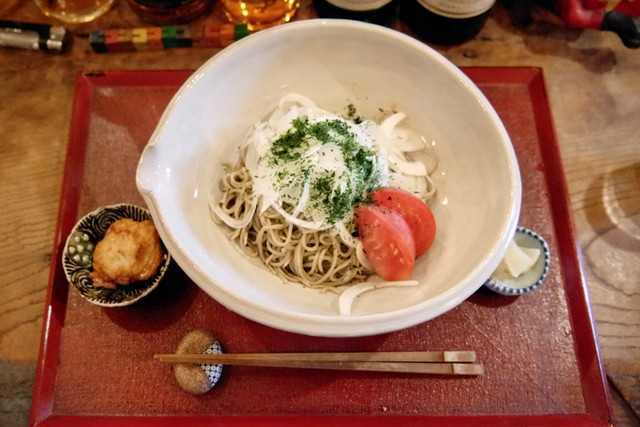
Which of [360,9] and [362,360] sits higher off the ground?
[360,9]

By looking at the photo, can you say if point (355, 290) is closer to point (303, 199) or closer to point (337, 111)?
point (303, 199)

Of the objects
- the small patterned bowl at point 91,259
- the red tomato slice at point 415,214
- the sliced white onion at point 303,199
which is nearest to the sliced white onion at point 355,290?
the red tomato slice at point 415,214

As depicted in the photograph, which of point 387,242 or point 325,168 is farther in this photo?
point 325,168

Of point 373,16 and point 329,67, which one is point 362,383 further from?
point 373,16

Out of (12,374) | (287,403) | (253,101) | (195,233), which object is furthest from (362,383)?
(12,374)

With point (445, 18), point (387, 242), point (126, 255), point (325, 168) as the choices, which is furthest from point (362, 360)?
point (445, 18)

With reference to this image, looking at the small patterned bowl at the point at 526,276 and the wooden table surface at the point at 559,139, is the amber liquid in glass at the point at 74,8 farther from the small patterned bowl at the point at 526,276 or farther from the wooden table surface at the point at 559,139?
the small patterned bowl at the point at 526,276
